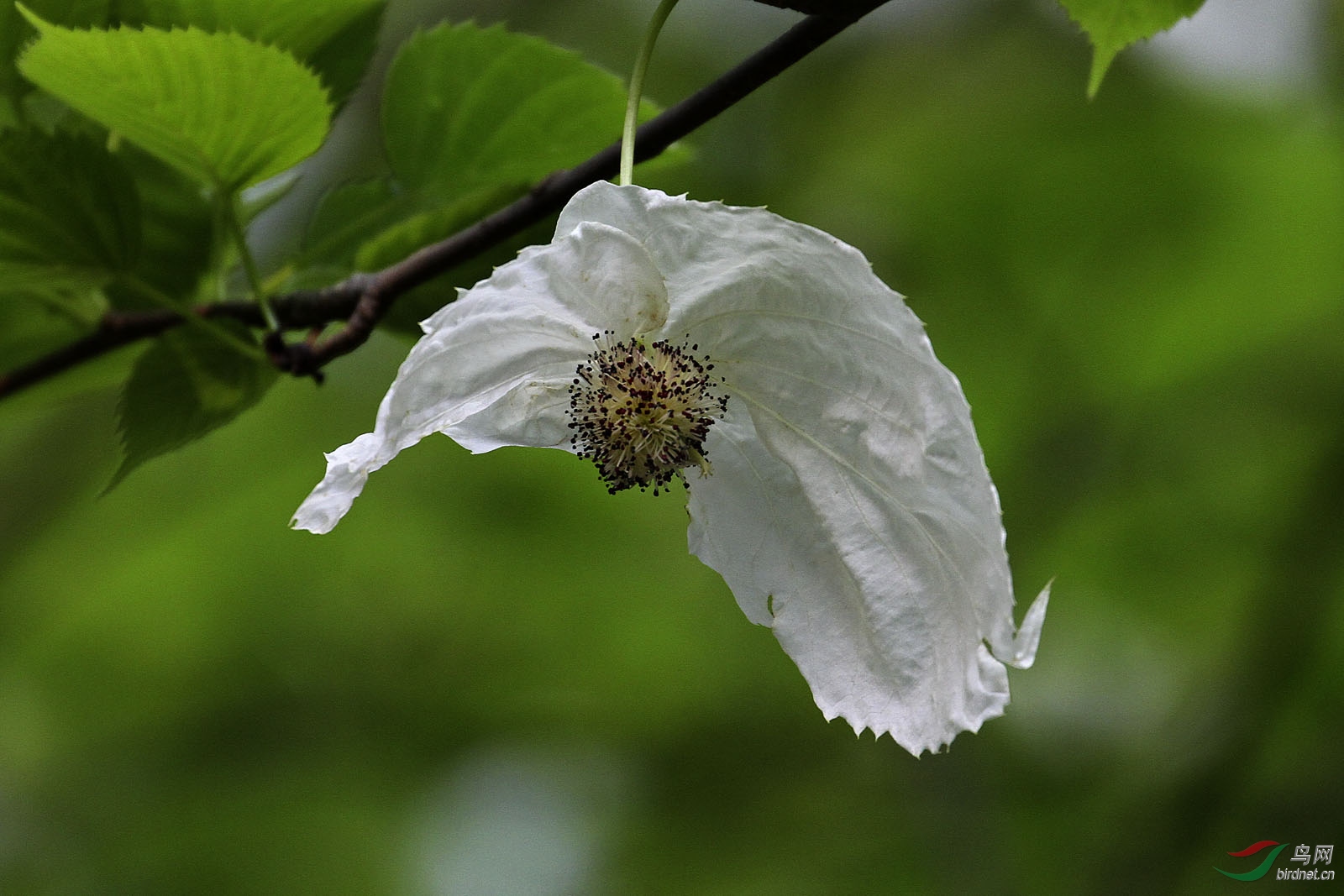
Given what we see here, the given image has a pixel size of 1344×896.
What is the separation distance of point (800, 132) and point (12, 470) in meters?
2.32

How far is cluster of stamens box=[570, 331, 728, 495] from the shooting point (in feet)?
3.38

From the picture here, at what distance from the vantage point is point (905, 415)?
2.94 ft

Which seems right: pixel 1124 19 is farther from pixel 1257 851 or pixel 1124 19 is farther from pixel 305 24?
pixel 1257 851

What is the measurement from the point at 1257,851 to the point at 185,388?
2.63 m

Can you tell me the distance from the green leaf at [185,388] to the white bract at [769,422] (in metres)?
0.37

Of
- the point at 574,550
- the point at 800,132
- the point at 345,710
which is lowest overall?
the point at 345,710

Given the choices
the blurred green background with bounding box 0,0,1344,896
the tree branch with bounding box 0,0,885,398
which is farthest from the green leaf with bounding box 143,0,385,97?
the blurred green background with bounding box 0,0,1344,896

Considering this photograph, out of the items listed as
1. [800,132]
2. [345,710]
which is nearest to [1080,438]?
[800,132]

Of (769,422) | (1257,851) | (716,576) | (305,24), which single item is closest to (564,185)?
(769,422)

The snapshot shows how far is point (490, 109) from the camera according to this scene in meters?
1.30

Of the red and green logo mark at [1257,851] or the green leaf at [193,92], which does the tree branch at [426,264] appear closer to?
the green leaf at [193,92]

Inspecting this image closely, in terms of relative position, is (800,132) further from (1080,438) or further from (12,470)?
(12,470)
